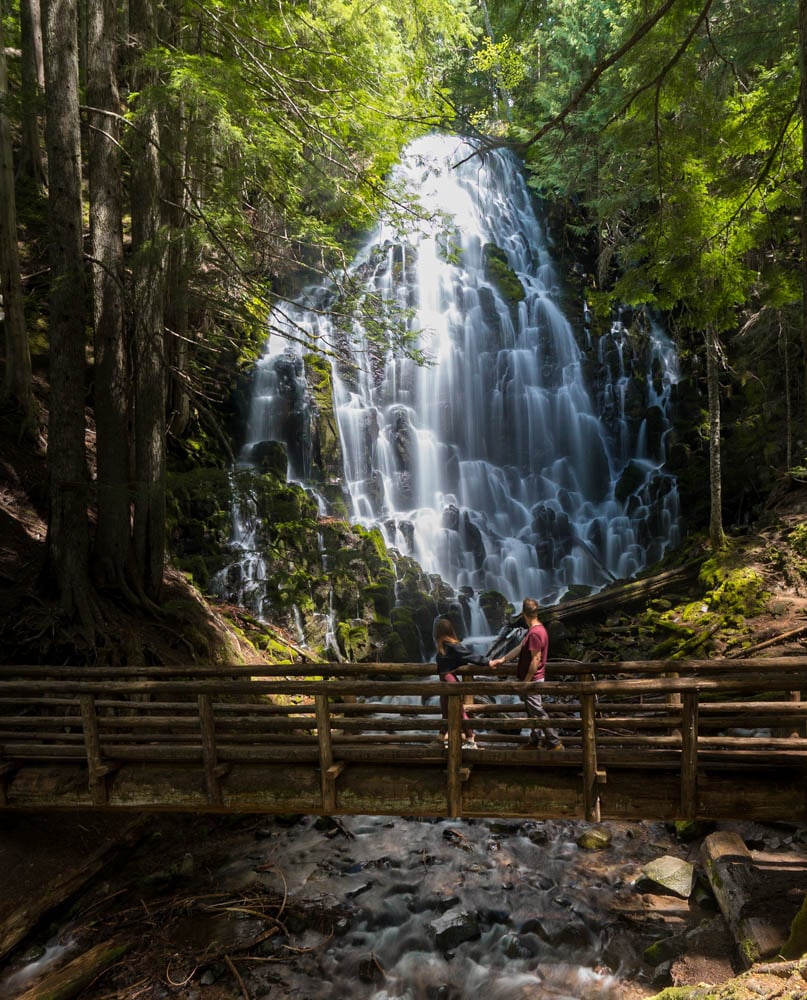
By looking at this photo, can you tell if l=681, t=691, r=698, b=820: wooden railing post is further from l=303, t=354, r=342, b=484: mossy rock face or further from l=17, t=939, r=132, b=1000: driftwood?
l=303, t=354, r=342, b=484: mossy rock face

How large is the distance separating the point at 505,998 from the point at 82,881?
4038 millimetres

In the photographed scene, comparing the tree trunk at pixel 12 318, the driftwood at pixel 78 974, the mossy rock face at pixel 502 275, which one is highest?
the mossy rock face at pixel 502 275

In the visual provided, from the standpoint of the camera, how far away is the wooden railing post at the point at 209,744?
5.59m

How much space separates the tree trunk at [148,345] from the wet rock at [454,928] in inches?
196

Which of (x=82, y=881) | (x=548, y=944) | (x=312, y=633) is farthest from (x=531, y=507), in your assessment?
(x=82, y=881)

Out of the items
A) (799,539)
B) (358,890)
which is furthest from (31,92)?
(799,539)

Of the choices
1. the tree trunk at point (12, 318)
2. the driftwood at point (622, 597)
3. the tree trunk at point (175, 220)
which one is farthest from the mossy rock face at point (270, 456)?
the driftwood at point (622, 597)

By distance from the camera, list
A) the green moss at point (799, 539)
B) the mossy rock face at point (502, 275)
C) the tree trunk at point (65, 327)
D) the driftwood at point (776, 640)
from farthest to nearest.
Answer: the mossy rock face at point (502, 275) < the green moss at point (799, 539) < the driftwood at point (776, 640) < the tree trunk at point (65, 327)

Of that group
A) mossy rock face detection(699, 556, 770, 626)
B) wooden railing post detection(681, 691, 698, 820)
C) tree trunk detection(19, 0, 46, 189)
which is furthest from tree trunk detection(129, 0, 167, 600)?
mossy rock face detection(699, 556, 770, 626)

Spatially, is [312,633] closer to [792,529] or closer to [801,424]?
[792,529]

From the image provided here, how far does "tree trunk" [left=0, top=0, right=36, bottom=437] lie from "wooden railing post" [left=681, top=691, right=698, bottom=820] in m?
9.36

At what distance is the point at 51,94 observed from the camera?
24.5ft

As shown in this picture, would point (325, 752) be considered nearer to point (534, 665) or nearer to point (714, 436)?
point (534, 665)

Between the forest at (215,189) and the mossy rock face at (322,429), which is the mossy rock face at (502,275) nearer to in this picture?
the mossy rock face at (322,429)
